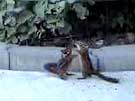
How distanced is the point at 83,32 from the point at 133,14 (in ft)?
2.15

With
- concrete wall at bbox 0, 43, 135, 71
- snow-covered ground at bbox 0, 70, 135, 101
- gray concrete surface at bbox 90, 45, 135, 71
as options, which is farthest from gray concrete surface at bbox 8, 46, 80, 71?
gray concrete surface at bbox 90, 45, 135, 71

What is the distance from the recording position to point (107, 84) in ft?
14.8

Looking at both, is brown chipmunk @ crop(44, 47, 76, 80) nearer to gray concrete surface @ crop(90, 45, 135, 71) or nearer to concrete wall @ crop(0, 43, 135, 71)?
concrete wall @ crop(0, 43, 135, 71)

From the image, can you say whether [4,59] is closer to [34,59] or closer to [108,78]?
[34,59]

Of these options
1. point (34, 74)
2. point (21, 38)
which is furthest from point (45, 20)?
point (34, 74)

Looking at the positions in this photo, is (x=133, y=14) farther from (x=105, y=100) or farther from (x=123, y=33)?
(x=105, y=100)

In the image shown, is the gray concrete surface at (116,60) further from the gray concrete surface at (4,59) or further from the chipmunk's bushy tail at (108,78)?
the gray concrete surface at (4,59)

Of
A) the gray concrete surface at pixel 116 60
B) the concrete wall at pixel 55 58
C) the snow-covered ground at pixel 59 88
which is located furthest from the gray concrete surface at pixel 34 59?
the gray concrete surface at pixel 116 60

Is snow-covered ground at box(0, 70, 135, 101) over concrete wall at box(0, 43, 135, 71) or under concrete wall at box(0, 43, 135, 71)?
under

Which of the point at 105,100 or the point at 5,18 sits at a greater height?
the point at 5,18

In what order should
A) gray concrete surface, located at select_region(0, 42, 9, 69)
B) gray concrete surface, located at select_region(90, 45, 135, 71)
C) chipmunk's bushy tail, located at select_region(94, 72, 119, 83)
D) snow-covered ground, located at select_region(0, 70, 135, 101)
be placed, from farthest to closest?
gray concrete surface, located at select_region(0, 42, 9, 69) → gray concrete surface, located at select_region(90, 45, 135, 71) → chipmunk's bushy tail, located at select_region(94, 72, 119, 83) → snow-covered ground, located at select_region(0, 70, 135, 101)

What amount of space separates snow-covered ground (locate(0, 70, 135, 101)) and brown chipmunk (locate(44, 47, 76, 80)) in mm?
62

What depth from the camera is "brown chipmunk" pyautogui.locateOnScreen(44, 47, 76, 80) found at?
15.2ft

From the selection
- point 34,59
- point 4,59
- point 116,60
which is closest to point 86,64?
point 116,60
